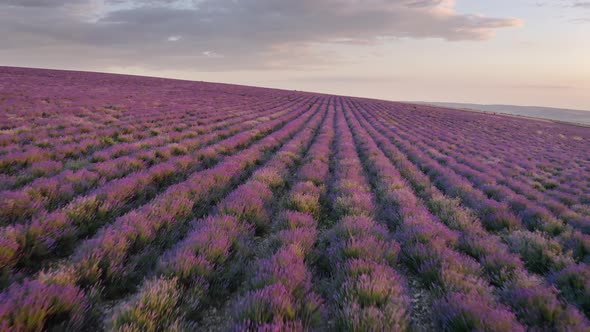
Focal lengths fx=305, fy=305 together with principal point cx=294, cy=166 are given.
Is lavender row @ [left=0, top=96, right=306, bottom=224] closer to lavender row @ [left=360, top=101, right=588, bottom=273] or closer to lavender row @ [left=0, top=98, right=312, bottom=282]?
lavender row @ [left=0, top=98, right=312, bottom=282]

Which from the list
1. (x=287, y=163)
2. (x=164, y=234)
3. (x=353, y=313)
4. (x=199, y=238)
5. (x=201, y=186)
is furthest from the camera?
(x=287, y=163)

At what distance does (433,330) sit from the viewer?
2.72 metres

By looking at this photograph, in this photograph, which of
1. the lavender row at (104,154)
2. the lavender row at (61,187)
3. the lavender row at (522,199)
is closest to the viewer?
the lavender row at (61,187)

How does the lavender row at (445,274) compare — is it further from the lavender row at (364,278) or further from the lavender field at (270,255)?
the lavender row at (364,278)

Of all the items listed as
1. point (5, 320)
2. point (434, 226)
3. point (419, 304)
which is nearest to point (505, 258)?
point (434, 226)

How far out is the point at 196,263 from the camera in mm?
3096

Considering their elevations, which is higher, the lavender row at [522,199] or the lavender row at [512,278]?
the lavender row at [512,278]

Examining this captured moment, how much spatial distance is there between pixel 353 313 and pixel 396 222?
3.08m

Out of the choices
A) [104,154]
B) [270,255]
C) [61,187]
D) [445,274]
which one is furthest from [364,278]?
[104,154]

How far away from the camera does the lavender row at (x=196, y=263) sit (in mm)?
2367

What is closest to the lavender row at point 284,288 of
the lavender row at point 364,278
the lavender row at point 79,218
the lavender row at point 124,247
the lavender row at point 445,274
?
the lavender row at point 364,278

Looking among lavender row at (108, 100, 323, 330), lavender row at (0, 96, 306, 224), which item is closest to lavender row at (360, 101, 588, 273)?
lavender row at (108, 100, 323, 330)

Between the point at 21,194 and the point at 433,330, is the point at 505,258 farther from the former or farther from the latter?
the point at 21,194

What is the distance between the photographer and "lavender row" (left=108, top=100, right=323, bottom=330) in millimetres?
2367
